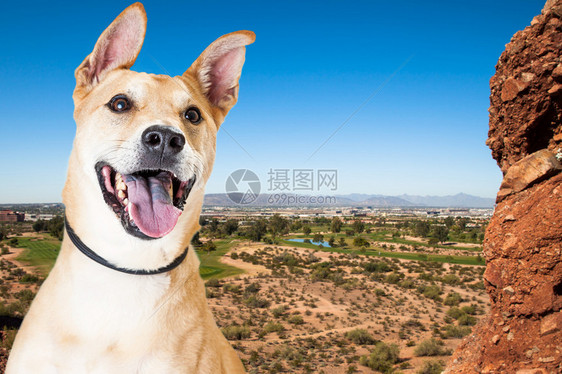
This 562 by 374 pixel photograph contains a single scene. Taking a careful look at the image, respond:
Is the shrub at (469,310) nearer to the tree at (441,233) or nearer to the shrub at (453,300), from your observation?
the shrub at (453,300)

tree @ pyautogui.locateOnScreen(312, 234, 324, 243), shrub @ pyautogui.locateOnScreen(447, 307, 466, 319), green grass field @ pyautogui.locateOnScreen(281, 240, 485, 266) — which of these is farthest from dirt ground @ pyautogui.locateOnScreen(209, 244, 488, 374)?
tree @ pyautogui.locateOnScreen(312, 234, 324, 243)

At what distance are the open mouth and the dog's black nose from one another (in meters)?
0.21

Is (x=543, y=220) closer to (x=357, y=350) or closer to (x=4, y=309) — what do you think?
(x=4, y=309)

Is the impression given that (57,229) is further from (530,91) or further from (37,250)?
(37,250)

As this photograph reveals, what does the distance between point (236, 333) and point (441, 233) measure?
77931mm

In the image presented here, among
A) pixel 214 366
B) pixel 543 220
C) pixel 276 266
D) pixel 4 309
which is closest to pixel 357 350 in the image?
pixel 4 309

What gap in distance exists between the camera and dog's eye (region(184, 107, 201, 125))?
3.18 metres

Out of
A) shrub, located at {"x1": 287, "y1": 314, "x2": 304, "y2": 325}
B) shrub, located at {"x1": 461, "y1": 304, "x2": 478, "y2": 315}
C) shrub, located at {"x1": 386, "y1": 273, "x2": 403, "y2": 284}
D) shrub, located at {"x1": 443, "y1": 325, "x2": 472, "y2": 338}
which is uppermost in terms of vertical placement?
shrub, located at {"x1": 443, "y1": 325, "x2": 472, "y2": 338}

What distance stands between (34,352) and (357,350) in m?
28.0

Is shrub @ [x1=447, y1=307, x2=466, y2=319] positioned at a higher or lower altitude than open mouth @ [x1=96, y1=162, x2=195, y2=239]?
lower

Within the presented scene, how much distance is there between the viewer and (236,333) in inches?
1067

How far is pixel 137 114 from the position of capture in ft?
9.38

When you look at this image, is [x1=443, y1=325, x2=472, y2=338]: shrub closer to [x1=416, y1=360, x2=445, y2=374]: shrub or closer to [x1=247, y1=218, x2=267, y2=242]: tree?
[x1=416, y1=360, x2=445, y2=374]: shrub

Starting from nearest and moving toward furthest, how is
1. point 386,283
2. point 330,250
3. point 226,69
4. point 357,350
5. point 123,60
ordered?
point 123,60 → point 226,69 → point 357,350 → point 386,283 → point 330,250
